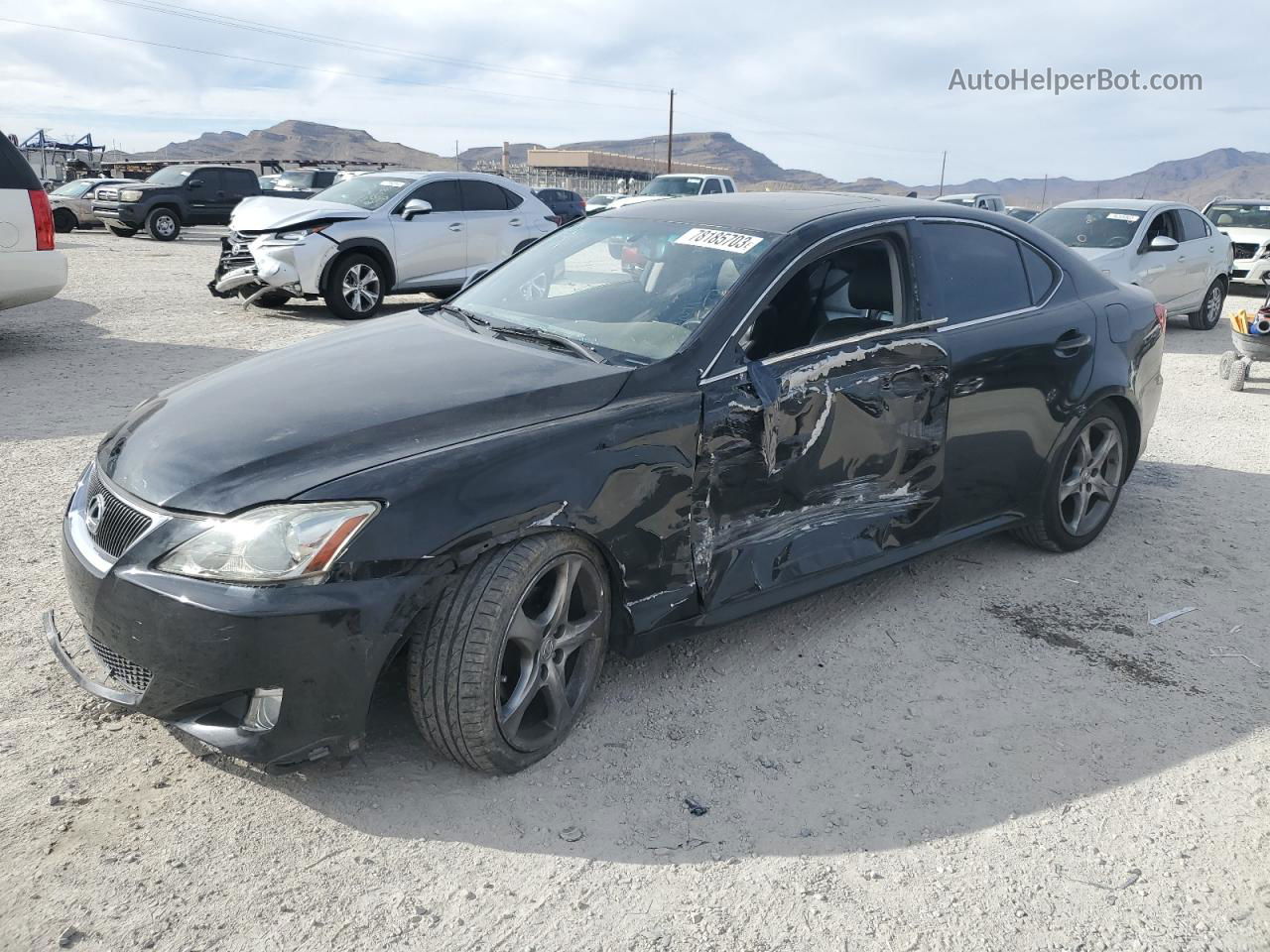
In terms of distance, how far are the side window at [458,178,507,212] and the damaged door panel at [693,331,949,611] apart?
31.6 ft

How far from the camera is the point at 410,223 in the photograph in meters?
11.8

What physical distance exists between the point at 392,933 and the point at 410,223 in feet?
34.1

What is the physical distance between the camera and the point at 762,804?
2.92 metres

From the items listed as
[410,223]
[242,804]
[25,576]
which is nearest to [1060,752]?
[242,804]

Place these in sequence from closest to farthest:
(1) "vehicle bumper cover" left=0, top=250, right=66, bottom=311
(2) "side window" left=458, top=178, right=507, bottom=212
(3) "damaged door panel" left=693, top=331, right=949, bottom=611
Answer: (3) "damaged door panel" left=693, top=331, right=949, bottom=611 < (1) "vehicle bumper cover" left=0, top=250, right=66, bottom=311 < (2) "side window" left=458, top=178, right=507, bottom=212

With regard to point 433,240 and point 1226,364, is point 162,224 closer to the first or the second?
point 433,240

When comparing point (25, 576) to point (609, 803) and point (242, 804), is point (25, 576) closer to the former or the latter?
point (242, 804)

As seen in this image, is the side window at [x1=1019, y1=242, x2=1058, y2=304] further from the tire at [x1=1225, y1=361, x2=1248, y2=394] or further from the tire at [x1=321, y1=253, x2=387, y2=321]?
the tire at [x1=321, y1=253, x2=387, y2=321]

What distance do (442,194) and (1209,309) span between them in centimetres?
970

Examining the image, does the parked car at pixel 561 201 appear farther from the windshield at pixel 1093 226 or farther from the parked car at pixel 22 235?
the parked car at pixel 22 235

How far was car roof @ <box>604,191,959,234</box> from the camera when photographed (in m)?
3.84

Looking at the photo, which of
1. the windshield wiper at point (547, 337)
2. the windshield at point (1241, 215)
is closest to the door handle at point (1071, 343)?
the windshield wiper at point (547, 337)

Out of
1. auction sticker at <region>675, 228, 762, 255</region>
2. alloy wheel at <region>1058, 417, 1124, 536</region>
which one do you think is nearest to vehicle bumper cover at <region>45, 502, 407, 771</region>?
auction sticker at <region>675, 228, 762, 255</region>

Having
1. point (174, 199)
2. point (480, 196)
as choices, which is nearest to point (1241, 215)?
point (480, 196)
